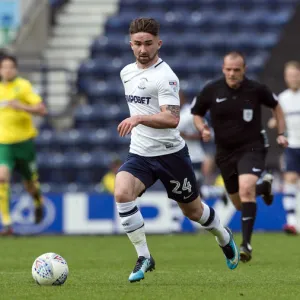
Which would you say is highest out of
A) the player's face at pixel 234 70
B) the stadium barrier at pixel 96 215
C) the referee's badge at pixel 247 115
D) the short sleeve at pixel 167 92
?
the short sleeve at pixel 167 92

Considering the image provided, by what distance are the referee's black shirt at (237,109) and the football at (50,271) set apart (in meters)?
3.39

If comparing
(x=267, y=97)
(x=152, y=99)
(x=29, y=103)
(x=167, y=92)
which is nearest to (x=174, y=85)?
(x=167, y=92)

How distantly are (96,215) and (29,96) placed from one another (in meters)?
2.47

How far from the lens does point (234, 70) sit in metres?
9.34

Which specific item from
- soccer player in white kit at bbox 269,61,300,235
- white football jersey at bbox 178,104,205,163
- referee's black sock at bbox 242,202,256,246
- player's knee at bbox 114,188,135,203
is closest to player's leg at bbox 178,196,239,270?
player's knee at bbox 114,188,135,203

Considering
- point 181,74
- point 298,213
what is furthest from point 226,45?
point 298,213

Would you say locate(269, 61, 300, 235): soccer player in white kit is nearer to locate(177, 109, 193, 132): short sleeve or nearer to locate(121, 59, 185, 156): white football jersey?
locate(177, 109, 193, 132): short sleeve

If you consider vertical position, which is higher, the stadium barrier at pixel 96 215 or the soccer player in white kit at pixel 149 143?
the soccer player in white kit at pixel 149 143

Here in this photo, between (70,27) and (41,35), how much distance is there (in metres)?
0.92

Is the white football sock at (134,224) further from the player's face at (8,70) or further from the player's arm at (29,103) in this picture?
the player's face at (8,70)

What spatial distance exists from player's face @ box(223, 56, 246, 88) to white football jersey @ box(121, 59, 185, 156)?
232cm

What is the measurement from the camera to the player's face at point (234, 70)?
928 cm

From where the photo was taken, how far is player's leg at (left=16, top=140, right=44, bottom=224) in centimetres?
1356

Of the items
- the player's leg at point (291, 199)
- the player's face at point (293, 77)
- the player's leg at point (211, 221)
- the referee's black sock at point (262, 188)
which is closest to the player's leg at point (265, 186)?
the referee's black sock at point (262, 188)
